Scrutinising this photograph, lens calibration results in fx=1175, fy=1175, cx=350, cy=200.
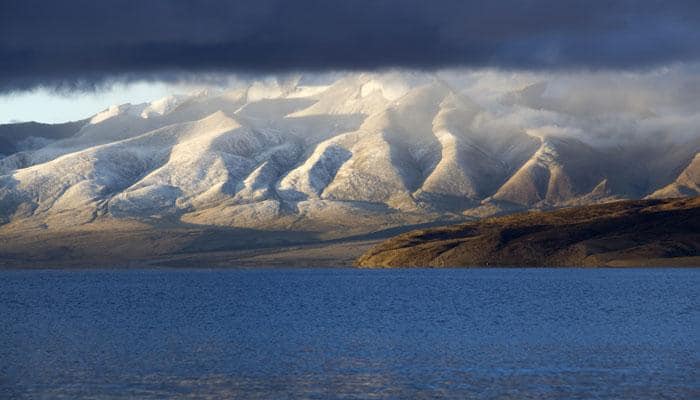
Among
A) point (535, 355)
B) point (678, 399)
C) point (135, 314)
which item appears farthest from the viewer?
point (135, 314)

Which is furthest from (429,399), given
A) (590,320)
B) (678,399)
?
(590,320)

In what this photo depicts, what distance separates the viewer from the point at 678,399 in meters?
74.1

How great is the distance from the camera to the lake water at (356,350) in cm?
7969

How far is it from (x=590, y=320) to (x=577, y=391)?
5556cm

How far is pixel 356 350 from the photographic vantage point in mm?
101688

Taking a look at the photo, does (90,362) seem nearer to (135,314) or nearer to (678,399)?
(678,399)

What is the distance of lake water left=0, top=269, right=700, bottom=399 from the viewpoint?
261ft

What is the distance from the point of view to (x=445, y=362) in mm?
92812

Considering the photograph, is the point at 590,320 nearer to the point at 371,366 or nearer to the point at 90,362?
the point at 371,366

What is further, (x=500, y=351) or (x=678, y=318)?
(x=678, y=318)

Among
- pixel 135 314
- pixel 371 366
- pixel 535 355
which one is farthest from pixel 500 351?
pixel 135 314

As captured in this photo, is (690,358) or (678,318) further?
(678,318)

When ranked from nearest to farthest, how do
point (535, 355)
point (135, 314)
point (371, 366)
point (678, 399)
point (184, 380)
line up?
point (678, 399), point (184, 380), point (371, 366), point (535, 355), point (135, 314)

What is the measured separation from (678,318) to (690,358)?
41.7 meters
